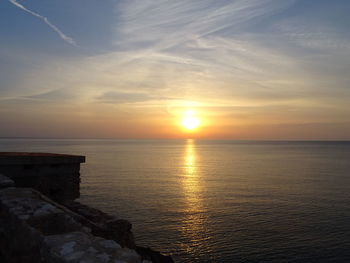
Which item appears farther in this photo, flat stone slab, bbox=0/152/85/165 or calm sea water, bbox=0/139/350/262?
calm sea water, bbox=0/139/350/262

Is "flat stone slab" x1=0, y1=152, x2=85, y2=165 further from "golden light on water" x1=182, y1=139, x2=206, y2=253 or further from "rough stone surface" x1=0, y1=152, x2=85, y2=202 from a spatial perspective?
"golden light on water" x1=182, y1=139, x2=206, y2=253

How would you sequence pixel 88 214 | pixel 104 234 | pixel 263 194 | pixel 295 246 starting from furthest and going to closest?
pixel 263 194
pixel 295 246
pixel 88 214
pixel 104 234

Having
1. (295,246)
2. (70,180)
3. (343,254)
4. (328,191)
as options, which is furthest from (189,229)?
(328,191)

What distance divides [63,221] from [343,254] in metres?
23.6

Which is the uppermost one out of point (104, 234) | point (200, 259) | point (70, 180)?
point (70, 180)

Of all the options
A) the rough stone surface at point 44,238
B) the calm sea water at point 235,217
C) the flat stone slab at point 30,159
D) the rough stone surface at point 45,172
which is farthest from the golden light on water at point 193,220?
the rough stone surface at point 44,238

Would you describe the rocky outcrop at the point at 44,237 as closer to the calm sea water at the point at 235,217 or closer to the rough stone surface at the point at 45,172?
the rough stone surface at the point at 45,172

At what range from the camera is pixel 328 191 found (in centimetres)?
4644

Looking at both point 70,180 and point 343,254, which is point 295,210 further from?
point 70,180

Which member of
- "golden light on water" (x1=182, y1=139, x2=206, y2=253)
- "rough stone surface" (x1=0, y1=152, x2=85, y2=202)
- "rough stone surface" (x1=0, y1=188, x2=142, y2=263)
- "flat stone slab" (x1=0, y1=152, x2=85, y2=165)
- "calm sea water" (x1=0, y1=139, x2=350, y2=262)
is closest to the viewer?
"rough stone surface" (x1=0, y1=188, x2=142, y2=263)

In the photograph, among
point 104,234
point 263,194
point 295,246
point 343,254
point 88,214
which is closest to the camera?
point 104,234

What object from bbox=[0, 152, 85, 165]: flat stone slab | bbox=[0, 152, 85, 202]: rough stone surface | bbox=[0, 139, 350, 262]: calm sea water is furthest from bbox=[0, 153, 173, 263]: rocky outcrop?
bbox=[0, 139, 350, 262]: calm sea water

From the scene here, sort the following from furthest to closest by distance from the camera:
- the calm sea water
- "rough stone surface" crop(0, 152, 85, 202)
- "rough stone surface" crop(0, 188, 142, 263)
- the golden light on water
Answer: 1. the golden light on water
2. the calm sea water
3. "rough stone surface" crop(0, 152, 85, 202)
4. "rough stone surface" crop(0, 188, 142, 263)

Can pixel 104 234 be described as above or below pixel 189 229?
above
